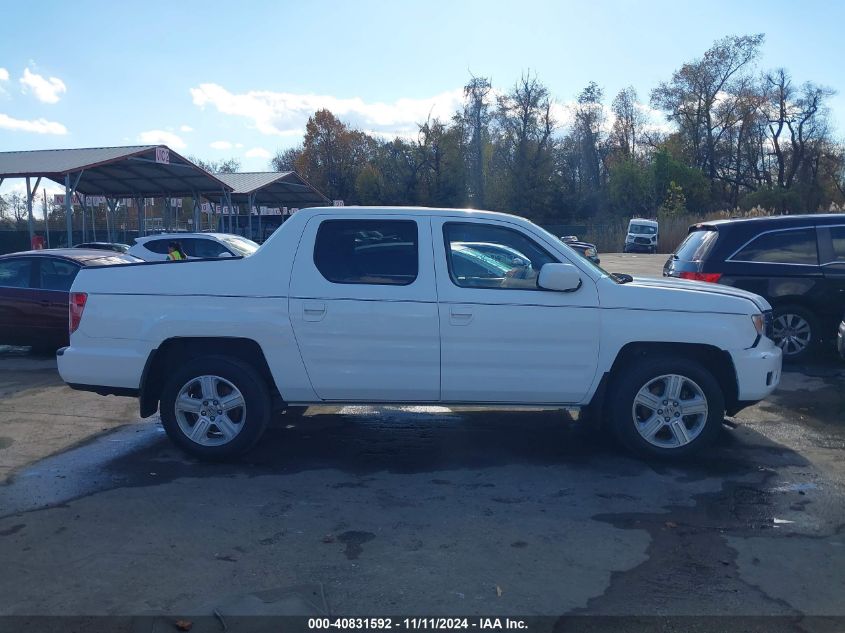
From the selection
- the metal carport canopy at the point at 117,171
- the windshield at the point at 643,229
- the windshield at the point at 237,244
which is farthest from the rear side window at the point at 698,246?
the windshield at the point at 643,229

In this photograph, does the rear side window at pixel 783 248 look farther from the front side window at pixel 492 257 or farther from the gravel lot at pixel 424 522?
the front side window at pixel 492 257

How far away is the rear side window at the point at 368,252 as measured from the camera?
6.20 meters

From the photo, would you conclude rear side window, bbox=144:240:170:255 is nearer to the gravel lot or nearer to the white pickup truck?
the gravel lot

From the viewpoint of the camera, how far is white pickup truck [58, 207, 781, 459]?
6.09m

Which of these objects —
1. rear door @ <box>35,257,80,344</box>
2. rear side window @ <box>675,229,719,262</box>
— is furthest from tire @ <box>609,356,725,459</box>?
rear door @ <box>35,257,80,344</box>

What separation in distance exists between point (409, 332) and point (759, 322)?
2.78 m

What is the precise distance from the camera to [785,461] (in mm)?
6398

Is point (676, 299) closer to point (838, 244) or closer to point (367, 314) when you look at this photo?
point (367, 314)

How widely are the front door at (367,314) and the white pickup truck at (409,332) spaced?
11 mm

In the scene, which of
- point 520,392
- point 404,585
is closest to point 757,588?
point 404,585

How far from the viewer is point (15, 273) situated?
454 inches

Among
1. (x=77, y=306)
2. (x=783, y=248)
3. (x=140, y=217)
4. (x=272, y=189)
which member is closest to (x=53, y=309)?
(x=77, y=306)

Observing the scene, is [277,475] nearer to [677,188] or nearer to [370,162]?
[370,162]

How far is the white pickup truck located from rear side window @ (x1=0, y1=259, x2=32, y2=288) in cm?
587
